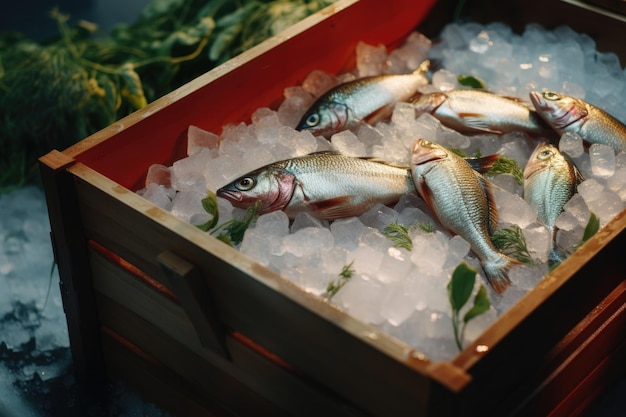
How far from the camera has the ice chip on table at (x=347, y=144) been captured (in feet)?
6.55

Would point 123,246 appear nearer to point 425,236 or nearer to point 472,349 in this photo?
point 425,236

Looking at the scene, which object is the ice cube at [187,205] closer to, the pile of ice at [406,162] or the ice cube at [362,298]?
the pile of ice at [406,162]

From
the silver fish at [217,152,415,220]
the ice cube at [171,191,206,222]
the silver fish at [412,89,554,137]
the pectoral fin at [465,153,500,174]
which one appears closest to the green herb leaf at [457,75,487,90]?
the silver fish at [412,89,554,137]

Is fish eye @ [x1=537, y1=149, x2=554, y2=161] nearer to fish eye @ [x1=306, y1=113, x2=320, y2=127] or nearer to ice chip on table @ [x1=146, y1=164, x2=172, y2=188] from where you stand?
fish eye @ [x1=306, y1=113, x2=320, y2=127]

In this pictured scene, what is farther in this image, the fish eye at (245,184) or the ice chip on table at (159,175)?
the ice chip on table at (159,175)

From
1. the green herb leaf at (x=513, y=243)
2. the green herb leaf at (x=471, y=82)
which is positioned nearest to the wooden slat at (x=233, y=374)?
the green herb leaf at (x=513, y=243)

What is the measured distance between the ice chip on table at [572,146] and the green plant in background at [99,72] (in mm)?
1205

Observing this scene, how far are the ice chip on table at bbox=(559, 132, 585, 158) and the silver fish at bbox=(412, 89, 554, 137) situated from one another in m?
0.12

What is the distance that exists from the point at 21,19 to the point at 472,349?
298 centimetres

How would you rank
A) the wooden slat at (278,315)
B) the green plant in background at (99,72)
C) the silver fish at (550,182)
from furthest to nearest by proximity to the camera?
1. the green plant in background at (99,72)
2. the silver fish at (550,182)
3. the wooden slat at (278,315)

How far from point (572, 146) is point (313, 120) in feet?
2.14

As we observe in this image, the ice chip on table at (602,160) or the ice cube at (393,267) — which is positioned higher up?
the ice chip on table at (602,160)

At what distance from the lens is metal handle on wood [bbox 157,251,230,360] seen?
1.53m

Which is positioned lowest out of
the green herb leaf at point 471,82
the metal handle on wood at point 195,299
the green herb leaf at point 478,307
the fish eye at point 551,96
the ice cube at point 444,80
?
the metal handle on wood at point 195,299
